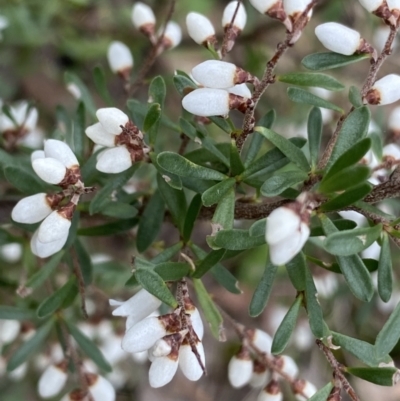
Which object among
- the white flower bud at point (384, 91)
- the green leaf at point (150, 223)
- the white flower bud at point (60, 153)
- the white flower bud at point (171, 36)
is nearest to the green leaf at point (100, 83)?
the white flower bud at point (171, 36)

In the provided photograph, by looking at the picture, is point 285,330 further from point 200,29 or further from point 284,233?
point 200,29

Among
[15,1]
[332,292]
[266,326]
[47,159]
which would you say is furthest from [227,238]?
[266,326]

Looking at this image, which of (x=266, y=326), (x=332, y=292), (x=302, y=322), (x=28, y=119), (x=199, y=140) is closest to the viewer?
(x=199, y=140)

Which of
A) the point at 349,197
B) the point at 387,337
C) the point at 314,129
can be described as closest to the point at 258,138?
the point at 314,129

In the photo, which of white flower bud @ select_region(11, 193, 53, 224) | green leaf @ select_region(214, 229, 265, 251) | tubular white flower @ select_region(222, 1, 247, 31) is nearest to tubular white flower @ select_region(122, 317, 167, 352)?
green leaf @ select_region(214, 229, 265, 251)

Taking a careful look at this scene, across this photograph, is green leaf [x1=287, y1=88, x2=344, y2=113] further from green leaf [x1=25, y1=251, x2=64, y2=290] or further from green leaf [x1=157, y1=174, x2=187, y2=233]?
green leaf [x1=25, y1=251, x2=64, y2=290]

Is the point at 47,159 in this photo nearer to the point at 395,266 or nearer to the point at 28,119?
the point at 28,119
